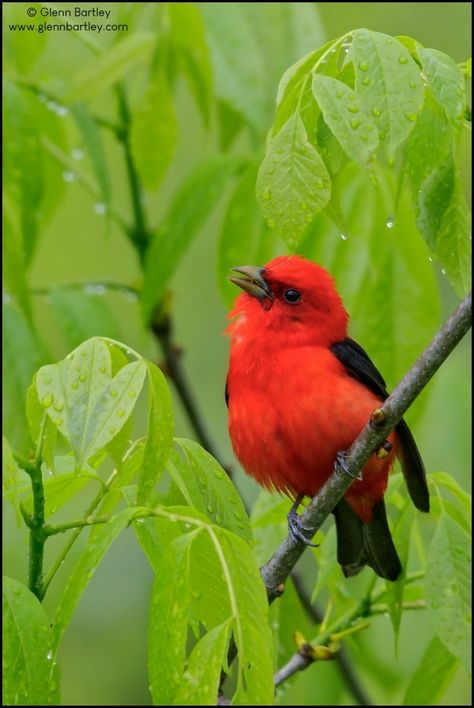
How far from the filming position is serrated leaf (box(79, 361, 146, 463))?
8.41ft

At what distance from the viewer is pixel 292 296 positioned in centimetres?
479

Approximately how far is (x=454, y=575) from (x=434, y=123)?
4.85 ft

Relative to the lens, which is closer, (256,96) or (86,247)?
(256,96)

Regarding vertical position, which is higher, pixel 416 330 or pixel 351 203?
pixel 351 203

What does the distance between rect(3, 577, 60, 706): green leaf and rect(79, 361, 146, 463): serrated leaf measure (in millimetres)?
355

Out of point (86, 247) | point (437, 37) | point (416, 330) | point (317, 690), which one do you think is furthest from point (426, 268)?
point (437, 37)

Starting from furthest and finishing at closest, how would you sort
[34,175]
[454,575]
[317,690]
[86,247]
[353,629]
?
[86,247] < [317,690] < [34,175] < [353,629] < [454,575]

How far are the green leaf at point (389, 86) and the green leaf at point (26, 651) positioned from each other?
4.36 ft

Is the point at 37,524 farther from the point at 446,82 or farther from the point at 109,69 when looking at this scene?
the point at 109,69

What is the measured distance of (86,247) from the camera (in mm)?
8617

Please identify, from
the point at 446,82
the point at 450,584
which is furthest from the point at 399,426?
the point at 446,82

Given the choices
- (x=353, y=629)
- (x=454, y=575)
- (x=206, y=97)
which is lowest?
(x=353, y=629)

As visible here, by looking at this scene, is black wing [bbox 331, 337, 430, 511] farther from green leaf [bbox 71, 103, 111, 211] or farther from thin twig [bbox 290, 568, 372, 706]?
thin twig [bbox 290, 568, 372, 706]

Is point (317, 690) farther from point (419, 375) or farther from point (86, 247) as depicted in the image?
point (86, 247)
